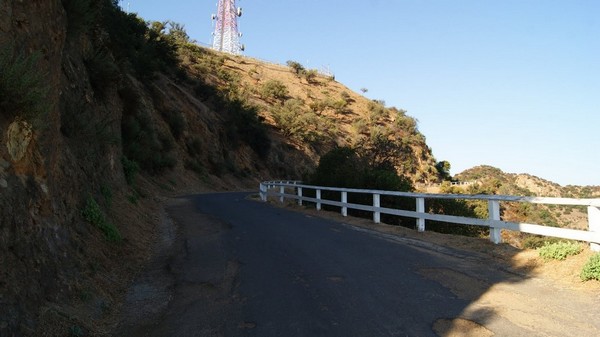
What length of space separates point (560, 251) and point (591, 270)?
118 centimetres

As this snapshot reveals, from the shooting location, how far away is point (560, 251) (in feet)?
25.5

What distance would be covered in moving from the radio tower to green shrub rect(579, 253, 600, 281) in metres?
71.9

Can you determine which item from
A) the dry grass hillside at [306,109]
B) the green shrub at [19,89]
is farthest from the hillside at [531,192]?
the green shrub at [19,89]

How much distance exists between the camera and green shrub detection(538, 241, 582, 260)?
768cm

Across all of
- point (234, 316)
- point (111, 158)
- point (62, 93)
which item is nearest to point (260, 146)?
point (111, 158)

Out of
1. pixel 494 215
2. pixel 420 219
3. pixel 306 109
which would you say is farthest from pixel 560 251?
pixel 306 109

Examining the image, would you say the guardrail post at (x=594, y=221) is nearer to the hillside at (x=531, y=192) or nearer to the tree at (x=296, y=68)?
the hillside at (x=531, y=192)

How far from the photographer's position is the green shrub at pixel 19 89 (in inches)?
Result: 195

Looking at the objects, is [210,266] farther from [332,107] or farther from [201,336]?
[332,107]

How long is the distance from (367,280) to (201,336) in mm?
2804

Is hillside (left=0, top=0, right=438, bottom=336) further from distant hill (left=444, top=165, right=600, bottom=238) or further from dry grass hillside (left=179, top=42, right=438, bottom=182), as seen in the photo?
dry grass hillside (left=179, top=42, right=438, bottom=182)

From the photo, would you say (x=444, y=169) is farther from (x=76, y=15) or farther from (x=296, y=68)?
(x=76, y=15)

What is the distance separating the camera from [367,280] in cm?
673

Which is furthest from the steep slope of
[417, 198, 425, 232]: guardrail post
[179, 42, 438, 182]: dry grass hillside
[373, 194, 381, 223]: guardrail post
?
[417, 198, 425, 232]: guardrail post
